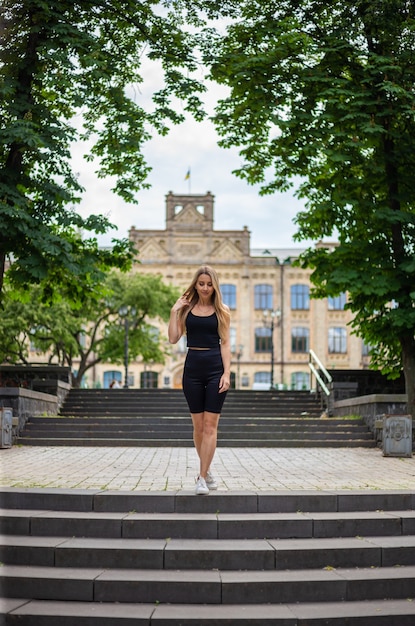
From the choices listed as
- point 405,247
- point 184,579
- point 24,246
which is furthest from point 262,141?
point 184,579

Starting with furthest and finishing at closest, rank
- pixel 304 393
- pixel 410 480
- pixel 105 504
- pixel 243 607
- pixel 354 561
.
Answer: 1. pixel 304 393
2. pixel 410 480
3. pixel 105 504
4. pixel 354 561
5. pixel 243 607

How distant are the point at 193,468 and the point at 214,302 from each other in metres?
4.00

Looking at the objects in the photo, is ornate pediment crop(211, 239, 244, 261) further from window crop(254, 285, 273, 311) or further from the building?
window crop(254, 285, 273, 311)

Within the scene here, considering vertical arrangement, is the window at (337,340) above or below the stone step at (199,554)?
above

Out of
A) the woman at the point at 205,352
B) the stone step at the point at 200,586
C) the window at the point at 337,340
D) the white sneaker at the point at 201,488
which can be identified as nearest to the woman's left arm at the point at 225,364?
the woman at the point at 205,352

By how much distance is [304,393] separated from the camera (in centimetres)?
2297

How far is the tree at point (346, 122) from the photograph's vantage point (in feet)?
44.0

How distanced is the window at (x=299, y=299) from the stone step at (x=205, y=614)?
2119 inches

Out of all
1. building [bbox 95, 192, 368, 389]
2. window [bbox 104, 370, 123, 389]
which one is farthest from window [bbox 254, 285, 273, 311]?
window [bbox 104, 370, 123, 389]

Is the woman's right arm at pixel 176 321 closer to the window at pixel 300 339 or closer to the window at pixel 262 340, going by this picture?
the window at pixel 262 340

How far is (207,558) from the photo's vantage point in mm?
6215

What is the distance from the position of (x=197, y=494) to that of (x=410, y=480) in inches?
128

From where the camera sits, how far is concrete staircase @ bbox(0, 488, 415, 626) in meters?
5.54

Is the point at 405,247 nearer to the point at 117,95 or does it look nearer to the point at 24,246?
the point at 117,95
